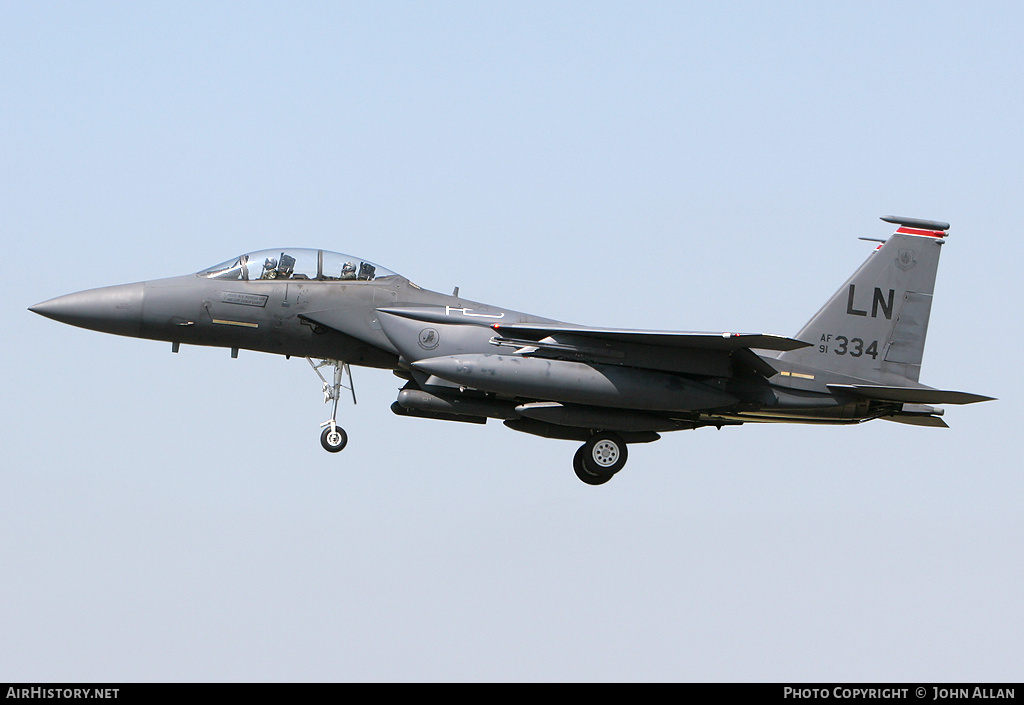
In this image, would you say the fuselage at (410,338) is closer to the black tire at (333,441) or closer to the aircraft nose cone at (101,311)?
the aircraft nose cone at (101,311)

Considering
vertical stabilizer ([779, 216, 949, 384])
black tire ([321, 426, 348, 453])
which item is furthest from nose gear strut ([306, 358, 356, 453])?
vertical stabilizer ([779, 216, 949, 384])

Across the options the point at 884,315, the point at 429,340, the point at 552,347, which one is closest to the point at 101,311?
the point at 429,340

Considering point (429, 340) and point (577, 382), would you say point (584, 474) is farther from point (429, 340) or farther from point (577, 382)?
point (429, 340)

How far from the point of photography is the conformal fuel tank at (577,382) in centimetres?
1777

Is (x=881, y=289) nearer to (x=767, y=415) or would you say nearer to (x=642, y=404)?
(x=767, y=415)

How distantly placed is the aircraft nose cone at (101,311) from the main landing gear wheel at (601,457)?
647cm

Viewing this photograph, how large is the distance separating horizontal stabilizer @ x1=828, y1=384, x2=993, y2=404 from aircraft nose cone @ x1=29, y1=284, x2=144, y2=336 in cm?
978

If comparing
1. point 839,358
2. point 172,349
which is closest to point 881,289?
point 839,358

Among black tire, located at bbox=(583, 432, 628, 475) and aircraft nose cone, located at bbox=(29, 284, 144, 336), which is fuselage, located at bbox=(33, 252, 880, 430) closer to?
aircraft nose cone, located at bbox=(29, 284, 144, 336)

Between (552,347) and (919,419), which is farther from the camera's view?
(919,419)

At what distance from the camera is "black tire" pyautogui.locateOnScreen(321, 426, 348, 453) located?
1875 cm

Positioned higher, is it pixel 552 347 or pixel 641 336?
pixel 641 336

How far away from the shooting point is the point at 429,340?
1859cm

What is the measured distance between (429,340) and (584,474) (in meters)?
2.96
